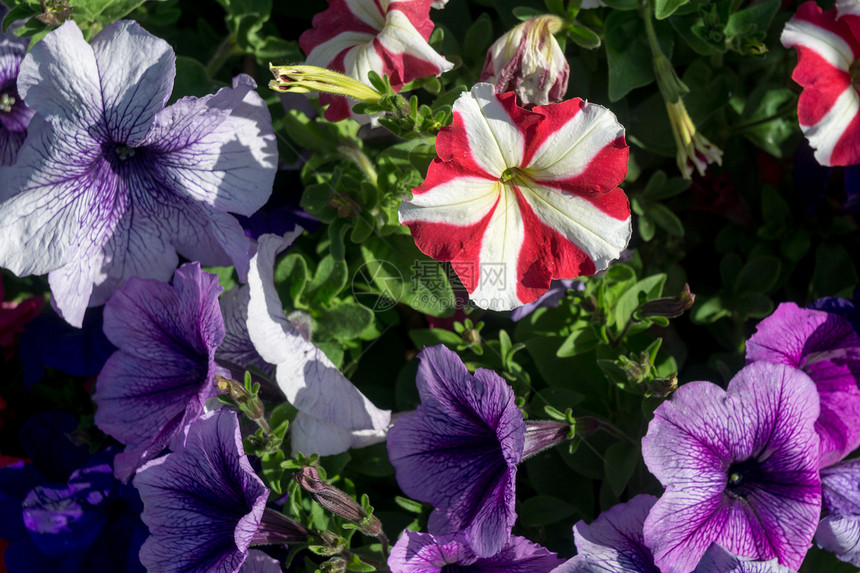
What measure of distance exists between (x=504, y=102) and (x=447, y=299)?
0.28 m

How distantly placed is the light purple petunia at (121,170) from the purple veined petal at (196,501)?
213mm

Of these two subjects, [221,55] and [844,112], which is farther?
[221,55]

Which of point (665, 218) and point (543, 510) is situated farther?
point (665, 218)

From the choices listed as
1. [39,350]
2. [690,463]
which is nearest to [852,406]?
[690,463]

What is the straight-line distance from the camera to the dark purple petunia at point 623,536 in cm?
87

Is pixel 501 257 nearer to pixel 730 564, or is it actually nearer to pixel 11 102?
pixel 730 564

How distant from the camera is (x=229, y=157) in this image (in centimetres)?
100

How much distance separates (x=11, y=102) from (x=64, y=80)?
7.7 inches

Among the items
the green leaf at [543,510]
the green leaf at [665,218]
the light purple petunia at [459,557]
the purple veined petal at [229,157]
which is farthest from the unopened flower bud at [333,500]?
the green leaf at [665,218]

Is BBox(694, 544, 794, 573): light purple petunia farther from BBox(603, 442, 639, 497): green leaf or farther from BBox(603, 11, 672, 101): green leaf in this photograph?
BBox(603, 11, 672, 101): green leaf

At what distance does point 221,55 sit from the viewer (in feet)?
3.76

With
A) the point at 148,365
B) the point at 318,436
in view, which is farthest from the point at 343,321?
the point at 148,365

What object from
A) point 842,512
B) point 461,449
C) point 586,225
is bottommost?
point 842,512

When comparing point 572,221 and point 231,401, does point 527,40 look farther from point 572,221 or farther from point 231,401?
point 231,401
